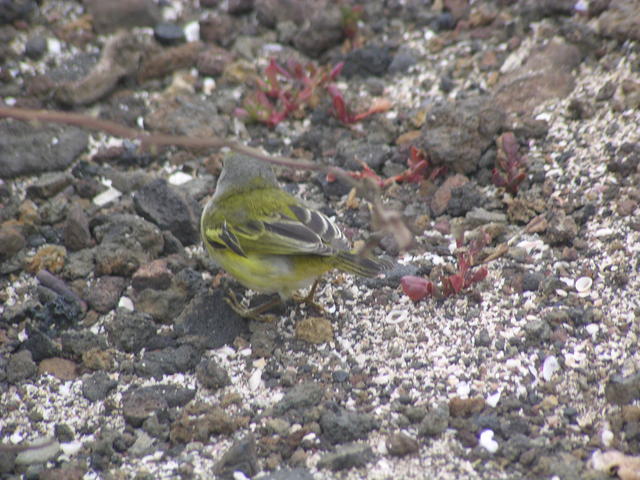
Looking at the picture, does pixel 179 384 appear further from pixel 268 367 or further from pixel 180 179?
pixel 180 179

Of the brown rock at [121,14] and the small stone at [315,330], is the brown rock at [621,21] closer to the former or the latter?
the small stone at [315,330]

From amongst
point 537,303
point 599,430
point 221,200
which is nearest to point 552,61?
point 537,303

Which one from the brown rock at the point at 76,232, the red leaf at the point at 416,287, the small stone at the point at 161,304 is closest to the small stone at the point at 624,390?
the red leaf at the point at 416,287

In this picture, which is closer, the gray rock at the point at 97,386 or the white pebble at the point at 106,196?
the gray rock at the point at 97,386

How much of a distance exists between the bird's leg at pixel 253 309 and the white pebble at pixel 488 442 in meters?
1.71

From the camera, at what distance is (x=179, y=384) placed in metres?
4.69

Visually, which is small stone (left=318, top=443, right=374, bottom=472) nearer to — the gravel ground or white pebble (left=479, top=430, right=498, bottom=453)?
→ the gravel ground

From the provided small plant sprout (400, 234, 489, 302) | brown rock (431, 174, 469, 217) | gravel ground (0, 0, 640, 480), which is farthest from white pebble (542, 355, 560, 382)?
brown rock (431, 174, 469, 217)

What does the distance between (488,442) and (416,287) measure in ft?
4.22

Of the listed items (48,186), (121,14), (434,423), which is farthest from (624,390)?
(121,14)

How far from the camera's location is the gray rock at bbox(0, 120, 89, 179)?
6.47 metres

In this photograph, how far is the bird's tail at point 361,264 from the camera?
4719mm

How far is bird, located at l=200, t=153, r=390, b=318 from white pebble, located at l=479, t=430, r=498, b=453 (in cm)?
112

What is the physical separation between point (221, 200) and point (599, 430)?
285cm
